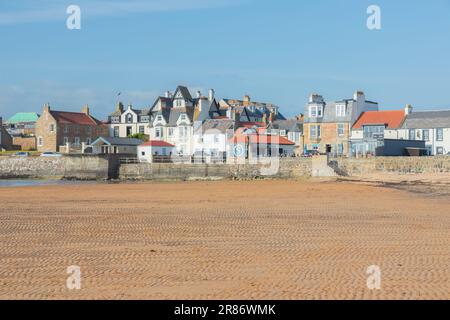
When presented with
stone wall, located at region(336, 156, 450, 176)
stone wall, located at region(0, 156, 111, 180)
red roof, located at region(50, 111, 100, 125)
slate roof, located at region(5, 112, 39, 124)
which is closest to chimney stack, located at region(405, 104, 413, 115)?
stone wall, located at region(336, 156, 450, 176)

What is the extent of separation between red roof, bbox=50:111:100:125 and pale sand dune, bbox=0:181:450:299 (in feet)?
180

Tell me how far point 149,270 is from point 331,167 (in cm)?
3820

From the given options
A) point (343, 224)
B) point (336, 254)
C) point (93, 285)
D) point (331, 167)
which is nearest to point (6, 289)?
point (93, 285)

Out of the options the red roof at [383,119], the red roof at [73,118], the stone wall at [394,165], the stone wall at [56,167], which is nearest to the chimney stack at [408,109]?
the red roof at [383,119]

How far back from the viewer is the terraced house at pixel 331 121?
62469mm

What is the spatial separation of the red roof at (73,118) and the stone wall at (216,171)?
23985 mm

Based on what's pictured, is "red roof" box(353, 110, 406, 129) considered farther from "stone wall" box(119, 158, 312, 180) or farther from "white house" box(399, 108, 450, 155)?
"stone wall" box(119, 158, 312, 180)

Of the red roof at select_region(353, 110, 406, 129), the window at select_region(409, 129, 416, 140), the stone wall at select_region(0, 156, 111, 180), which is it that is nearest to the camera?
the stone wall at select_region(0, 156, 111, 180)

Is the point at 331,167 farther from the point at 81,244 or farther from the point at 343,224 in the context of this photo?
the point at 81,244

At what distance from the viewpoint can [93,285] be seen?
10.9 m

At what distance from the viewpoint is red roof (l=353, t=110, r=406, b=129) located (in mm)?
60281

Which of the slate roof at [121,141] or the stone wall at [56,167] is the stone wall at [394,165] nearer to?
the stone wall at [56,167]

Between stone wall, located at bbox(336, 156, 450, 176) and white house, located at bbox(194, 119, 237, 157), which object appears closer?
stone wall, located at bbox(336, 156, 450, 176)

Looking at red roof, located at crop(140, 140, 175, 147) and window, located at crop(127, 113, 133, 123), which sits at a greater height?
window, located at crop(127, 113, 133, 123)
